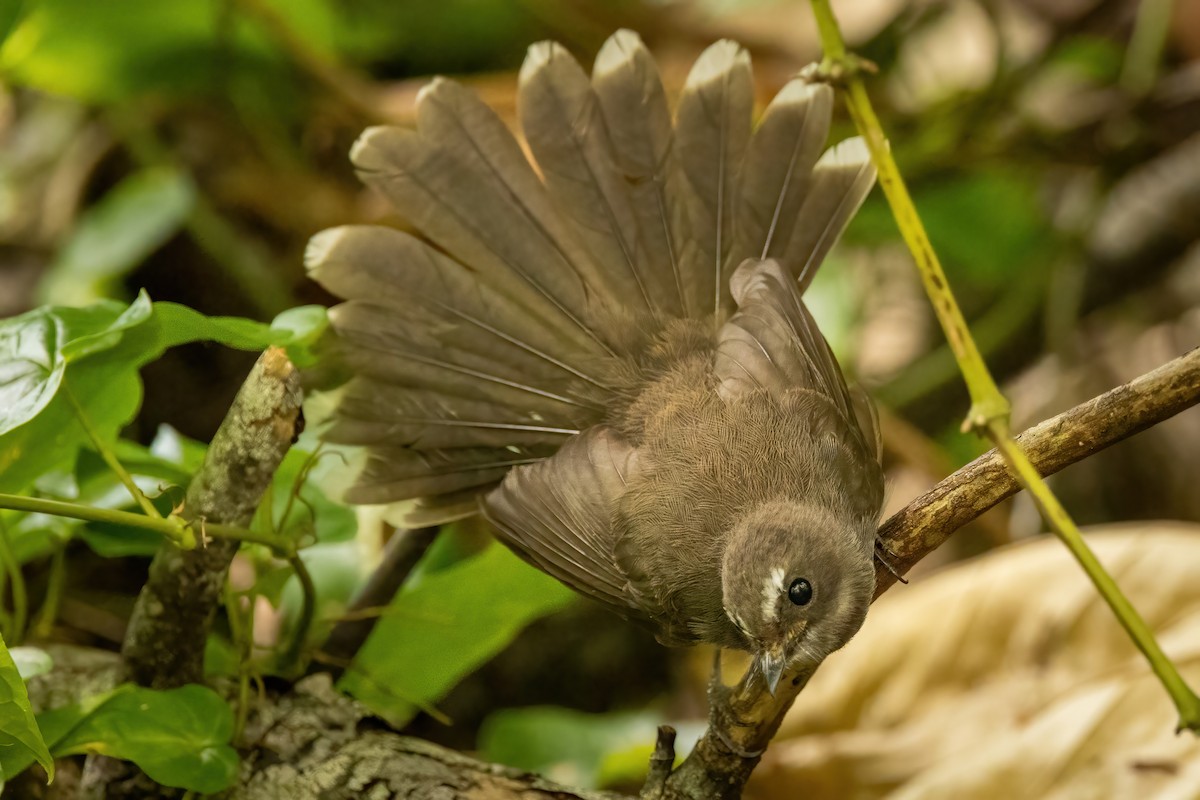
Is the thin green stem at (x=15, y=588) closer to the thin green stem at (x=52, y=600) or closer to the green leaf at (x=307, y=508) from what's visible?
the thin green stem at (x=52, y=600)

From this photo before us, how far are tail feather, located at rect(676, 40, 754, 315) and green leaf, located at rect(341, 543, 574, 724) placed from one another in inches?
27.9

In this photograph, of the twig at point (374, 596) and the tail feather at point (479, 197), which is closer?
the twig at point (374, 596)

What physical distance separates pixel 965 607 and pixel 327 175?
246 centimetres

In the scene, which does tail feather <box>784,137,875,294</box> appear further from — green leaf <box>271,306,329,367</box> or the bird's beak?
green leaf <box>271,306,329,367</box>

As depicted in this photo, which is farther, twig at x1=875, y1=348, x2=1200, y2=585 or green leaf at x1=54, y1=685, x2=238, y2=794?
green leaf at x1=54, y1=685, x2=238, y2=794

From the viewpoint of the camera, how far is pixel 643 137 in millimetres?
2365

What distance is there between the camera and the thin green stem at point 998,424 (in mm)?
1389

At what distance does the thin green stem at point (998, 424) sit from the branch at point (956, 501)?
0.06 m

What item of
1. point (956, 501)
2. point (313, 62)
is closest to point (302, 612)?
point (956, 501)

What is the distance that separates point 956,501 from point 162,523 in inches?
43.3

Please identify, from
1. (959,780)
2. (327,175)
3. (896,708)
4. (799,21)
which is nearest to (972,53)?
(799,21)

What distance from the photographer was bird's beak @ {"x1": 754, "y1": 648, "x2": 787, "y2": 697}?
179cm

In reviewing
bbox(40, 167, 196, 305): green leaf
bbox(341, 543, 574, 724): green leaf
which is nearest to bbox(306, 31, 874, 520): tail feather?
bbox(341, 543, 574, 724): green leaf

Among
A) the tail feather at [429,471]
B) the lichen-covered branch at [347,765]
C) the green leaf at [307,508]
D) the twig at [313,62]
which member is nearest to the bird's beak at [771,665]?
the lichen-covered branch at [347,765]
